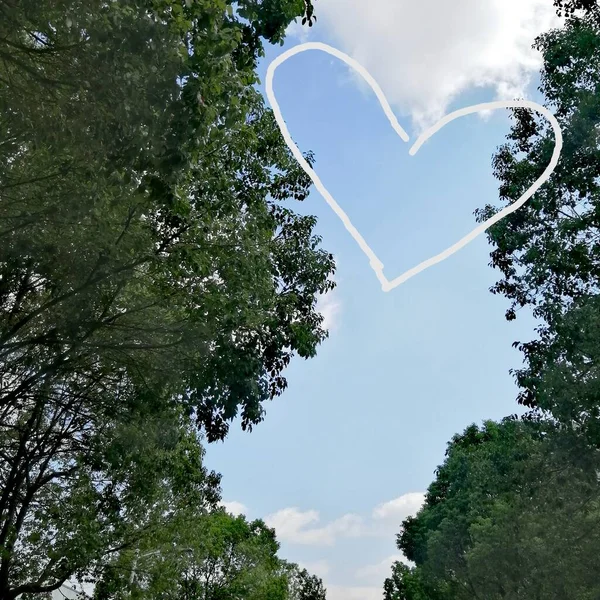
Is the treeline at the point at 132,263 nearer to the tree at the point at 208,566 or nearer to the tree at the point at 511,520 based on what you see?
the tree at the point at 208,566

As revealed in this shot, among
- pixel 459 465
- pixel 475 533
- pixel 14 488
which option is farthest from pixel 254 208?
pixel 459 465

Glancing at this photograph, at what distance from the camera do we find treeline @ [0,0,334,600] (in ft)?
22.9

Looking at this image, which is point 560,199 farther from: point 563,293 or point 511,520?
point 511,520

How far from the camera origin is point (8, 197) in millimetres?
10359

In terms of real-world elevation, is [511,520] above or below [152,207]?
above

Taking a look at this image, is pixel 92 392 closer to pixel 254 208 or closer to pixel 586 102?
pixel 254 208

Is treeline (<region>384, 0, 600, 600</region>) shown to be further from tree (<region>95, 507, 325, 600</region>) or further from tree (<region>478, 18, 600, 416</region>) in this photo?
tree (<region>95, 507, 325, 600</region>)

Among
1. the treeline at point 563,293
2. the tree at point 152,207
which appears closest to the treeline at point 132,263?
the tree at point 152,207

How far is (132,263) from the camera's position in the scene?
1116cm

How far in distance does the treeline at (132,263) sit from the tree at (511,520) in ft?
27.6

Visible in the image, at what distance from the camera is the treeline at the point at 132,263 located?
6.99 metres

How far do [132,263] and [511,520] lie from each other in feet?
78.1

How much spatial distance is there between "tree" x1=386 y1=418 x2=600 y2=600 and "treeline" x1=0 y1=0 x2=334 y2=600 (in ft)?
27.6

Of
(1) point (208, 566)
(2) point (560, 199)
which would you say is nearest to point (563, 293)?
(2) point (560, 199)
